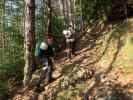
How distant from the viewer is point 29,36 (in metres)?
13.5

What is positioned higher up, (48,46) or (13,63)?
(48,46)

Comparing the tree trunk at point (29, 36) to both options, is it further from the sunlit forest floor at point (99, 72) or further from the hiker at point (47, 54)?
the hiker at point (47, 54)

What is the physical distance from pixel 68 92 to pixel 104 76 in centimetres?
153

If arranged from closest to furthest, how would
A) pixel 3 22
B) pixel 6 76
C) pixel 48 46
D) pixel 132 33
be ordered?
pixel 48 46 < pixel 132 33 < pixel 6 76 < pixel 3 22

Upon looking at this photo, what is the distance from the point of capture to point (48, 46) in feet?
38.7

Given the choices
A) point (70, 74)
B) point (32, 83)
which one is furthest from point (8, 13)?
point (70, 74)

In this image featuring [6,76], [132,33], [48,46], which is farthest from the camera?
[6,76]

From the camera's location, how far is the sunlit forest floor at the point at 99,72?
32.7 ft

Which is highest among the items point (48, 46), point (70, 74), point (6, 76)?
point (48, 46)

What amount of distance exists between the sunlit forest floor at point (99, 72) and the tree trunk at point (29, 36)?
1.16 meters

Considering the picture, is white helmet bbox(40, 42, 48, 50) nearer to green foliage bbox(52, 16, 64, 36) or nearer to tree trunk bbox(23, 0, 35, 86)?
tree trunk bbox(23, 0, 35, 86)

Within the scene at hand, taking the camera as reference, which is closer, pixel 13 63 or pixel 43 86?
pixel 43 86

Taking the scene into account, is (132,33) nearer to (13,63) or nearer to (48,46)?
(48,46)

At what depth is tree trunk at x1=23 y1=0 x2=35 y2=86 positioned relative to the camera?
13.4 meters
